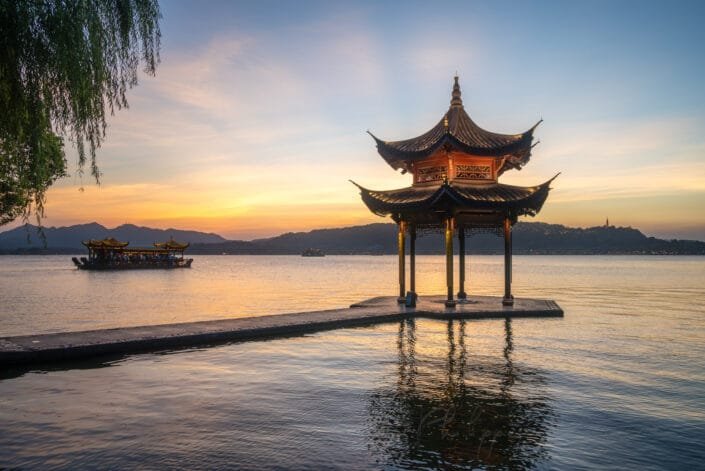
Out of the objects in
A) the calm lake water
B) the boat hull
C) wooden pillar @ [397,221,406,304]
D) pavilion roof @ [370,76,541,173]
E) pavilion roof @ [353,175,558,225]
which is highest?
pavilion roof @ [370,76,541,173]

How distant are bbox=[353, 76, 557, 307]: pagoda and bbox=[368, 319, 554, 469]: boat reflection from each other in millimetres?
8519

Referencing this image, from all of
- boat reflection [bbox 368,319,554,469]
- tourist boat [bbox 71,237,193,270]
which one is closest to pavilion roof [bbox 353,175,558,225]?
boat reflection [bbox 368,319,554,469]

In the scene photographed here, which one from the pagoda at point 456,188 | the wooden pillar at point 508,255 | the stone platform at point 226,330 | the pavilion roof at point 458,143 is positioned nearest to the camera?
the stone platform at point 226,330

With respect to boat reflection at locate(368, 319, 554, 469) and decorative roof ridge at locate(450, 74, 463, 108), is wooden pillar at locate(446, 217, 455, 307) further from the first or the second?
boat reflection at locate(368, 319, 554, 469)

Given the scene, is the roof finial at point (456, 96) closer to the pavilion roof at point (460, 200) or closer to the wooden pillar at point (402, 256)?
the pavilion roof at point (460, 200)

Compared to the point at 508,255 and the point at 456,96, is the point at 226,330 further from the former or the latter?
the point at 456,96

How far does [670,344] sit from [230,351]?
43.3 feet

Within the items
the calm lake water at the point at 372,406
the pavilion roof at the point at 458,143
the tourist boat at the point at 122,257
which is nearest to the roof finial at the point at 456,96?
the pavilion roof at the point at 458,143

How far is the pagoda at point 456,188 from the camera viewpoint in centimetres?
2012

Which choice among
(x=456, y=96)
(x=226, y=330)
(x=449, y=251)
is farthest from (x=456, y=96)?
(x=226, y=330)

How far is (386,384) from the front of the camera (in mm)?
10102

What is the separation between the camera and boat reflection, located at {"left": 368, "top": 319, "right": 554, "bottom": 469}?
21.1 feet

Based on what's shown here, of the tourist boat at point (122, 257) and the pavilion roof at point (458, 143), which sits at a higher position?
the pavilion roof at point (458, 143)

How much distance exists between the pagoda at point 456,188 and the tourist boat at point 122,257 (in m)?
76.0
